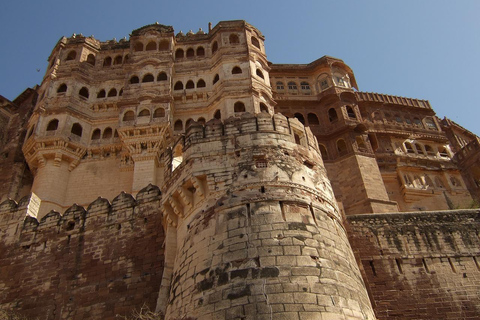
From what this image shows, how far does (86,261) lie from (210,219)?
16.4ft

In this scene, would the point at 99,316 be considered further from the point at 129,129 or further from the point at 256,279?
the point at 129,129

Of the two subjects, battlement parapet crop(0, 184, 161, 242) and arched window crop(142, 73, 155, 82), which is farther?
arched window crop(142, 73, 155, 82)

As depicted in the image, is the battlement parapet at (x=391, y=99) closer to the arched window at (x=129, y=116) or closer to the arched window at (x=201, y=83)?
the arched window at (x=201, y=83)

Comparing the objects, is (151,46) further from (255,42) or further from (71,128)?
(71,128)

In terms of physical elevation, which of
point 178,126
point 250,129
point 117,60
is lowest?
point 250,129

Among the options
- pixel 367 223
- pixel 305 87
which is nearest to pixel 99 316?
pixel 367 223

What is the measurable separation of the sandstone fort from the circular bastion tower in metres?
0.03

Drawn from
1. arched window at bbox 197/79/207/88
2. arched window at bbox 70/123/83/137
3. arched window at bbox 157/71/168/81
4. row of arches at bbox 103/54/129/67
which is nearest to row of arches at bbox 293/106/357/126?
arched window at bbox 197/79/207/88

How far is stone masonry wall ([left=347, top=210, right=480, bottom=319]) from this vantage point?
11.3 metres

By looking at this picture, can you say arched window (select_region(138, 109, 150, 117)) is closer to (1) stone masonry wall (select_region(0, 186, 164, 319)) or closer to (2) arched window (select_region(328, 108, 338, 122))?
(1) stone masonry wall (select_region(0, 186, 164, 319))

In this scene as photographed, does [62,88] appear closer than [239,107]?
No

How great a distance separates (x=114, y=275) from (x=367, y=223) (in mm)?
7349

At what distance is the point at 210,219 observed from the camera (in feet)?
31.7

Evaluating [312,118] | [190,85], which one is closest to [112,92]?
[190,85]
